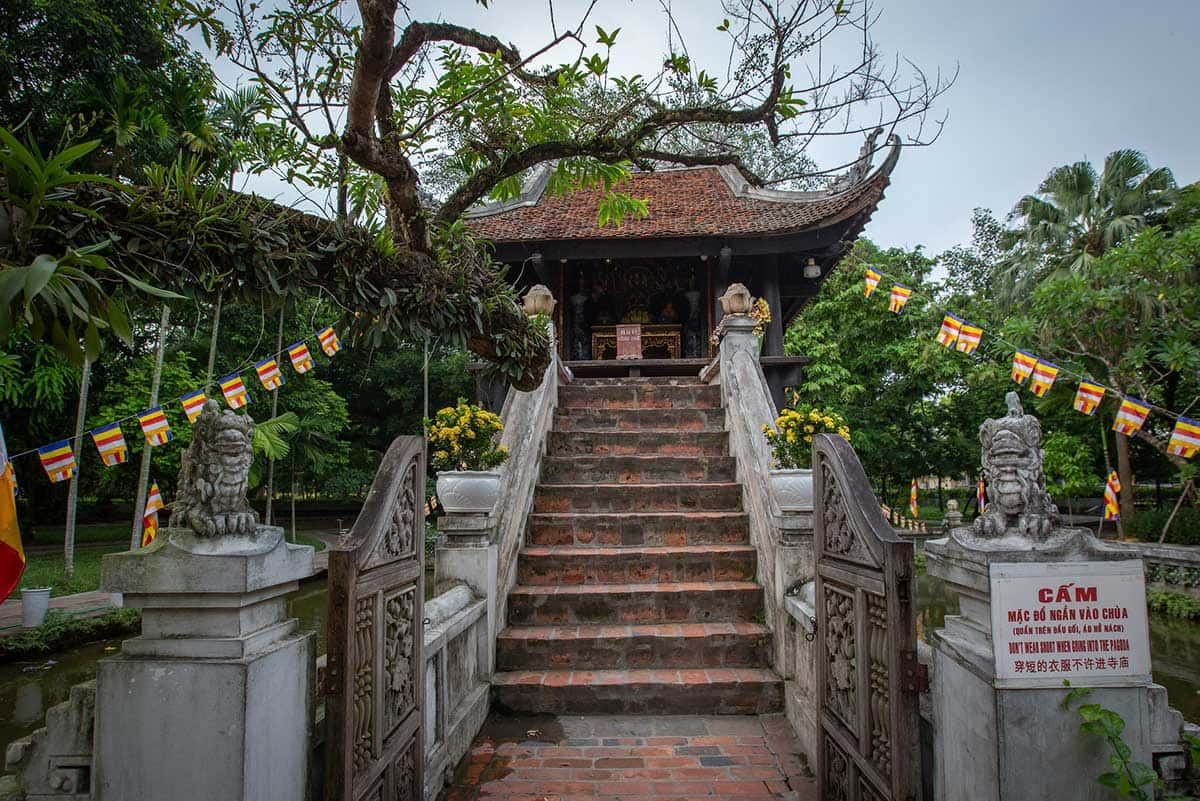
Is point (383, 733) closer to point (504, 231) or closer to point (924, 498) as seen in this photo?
point (504, 231)

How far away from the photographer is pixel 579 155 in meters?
3.32

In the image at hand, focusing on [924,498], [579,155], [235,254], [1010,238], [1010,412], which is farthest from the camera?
[924,498]

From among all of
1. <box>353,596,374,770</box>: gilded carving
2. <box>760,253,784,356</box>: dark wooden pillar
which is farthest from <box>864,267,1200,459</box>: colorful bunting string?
<box>353,596,374,770</box>: gilded carving

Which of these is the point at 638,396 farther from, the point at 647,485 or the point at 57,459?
the point at 57,459

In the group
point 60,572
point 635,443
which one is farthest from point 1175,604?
point 60,572

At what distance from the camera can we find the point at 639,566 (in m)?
4.72

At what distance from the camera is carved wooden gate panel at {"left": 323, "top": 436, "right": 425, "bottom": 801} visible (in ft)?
6.58

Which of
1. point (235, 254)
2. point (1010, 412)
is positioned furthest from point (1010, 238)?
point (235, 254)

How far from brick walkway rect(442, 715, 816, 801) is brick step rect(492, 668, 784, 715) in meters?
0.05

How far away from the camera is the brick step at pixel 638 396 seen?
7.05 meters

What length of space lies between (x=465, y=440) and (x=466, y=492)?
1.14ft

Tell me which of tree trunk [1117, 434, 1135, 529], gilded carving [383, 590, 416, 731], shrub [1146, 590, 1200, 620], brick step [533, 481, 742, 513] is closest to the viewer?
gilded carving [383, 590, 416, 731]

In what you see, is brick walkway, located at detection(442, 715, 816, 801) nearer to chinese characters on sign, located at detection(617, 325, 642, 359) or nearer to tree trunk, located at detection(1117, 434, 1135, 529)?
chinese characters on sign, located at detection(617, 325, 642, 359)

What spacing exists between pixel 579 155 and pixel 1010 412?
226 cm
